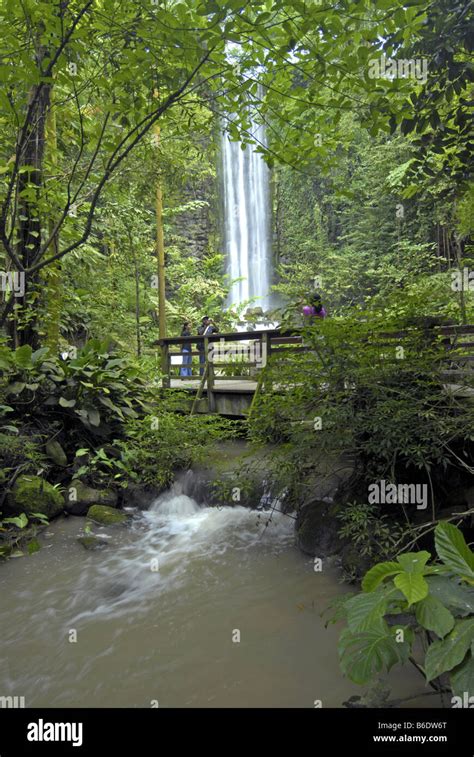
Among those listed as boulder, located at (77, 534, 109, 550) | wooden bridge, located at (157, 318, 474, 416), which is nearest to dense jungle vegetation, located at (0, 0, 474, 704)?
wooden bridge, located at (157, 318, 474, 416)

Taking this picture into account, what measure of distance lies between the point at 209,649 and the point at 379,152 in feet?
65.3

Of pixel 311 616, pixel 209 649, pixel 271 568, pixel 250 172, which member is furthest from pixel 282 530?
pixel 250 172

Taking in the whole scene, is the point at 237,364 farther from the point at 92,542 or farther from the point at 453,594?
the point at 453,594

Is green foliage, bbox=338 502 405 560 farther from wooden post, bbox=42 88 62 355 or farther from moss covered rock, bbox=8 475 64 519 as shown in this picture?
wooden post, bbox=42 88 62 355

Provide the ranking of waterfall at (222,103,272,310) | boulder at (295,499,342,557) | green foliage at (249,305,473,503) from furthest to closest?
waterfall at (222,103,272,310), boulder at (295,499,342,557), green foliage at (249,305,473,503)

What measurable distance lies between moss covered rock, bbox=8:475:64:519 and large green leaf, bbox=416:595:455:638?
5.57 m

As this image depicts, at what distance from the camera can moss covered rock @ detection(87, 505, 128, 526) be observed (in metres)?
6.28

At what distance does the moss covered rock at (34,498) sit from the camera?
6.07 metres

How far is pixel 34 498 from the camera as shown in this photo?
20.3 feet

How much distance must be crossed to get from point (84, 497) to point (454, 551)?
570 cm

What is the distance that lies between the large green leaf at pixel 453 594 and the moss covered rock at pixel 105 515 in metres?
5.15

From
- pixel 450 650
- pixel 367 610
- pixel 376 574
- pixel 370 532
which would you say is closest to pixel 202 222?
pixel 370 532

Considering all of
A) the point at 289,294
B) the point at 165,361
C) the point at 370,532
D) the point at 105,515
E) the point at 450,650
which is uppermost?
the point at 289,294

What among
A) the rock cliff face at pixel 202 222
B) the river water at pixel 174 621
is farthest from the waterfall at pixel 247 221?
the river water at pixel 174 621
